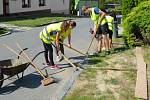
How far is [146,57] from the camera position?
12.5 meters

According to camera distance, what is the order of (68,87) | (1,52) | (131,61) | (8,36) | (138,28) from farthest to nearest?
(8,36)
(138,28)
(1,52)
(131,61)
(68,87)

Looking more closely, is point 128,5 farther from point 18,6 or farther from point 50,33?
point 18,6

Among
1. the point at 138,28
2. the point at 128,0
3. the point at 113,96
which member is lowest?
the point at 113,96

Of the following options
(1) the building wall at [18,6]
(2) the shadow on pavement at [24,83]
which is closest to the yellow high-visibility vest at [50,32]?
(2) the shadow on pavement at [24,83]

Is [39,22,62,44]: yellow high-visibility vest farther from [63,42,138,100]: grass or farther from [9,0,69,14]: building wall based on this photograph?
[9,0,69,14]: building wall

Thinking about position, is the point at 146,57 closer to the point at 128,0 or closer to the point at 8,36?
the point at 128,0

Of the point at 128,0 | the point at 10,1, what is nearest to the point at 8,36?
the point at 128,0

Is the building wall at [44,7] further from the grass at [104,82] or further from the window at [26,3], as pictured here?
the grass at [104,82]

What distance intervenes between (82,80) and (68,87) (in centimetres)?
74

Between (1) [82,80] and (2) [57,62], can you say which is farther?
(2) [57,62]

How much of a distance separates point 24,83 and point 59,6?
127 feet

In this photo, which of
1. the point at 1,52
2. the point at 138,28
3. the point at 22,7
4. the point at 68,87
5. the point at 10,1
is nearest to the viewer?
the point at 68,87

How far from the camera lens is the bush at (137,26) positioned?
14.5m

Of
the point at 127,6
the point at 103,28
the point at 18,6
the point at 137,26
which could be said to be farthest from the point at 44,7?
the point at 103,28
